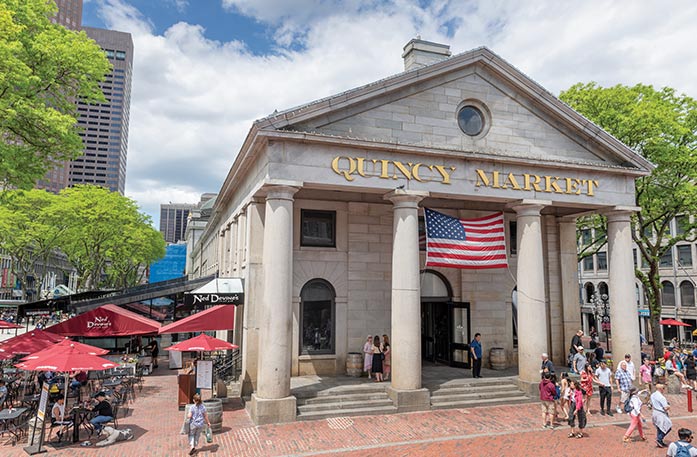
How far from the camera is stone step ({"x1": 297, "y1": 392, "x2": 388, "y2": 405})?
1458 centimetres

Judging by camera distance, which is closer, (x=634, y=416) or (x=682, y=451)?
(x=682, y=451)

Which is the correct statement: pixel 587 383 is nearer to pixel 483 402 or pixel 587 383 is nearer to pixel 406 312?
pixel 483 402

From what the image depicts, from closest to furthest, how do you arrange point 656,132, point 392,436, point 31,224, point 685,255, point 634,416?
point 634,416
point 392,436
point 656,132
point 31,224
point 685,255

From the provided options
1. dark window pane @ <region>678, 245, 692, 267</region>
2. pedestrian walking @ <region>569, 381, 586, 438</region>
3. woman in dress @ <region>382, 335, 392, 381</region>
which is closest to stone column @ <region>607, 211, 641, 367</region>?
pedestrian walking @ <region>569, 381, 586, 438</region>

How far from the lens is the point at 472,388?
53.6ft

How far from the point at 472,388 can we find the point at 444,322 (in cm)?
466

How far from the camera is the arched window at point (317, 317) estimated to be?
59.4 ft

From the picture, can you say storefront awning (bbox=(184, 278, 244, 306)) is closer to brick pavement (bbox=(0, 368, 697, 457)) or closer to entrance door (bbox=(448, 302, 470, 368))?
brick pavement (bbox=(0, 368, 697, 457))

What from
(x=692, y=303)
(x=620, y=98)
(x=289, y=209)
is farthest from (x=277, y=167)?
(x=692, y=303)

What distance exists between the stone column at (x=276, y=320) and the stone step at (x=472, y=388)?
5039 mm

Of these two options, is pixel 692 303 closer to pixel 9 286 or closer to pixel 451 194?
pixel 451 194

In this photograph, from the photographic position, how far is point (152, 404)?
16250mm

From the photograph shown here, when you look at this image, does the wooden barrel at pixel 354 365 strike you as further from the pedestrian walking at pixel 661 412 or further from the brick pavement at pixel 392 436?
the pedestrian walking at pixel 661 412

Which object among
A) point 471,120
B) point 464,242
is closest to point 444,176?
point 464,242
